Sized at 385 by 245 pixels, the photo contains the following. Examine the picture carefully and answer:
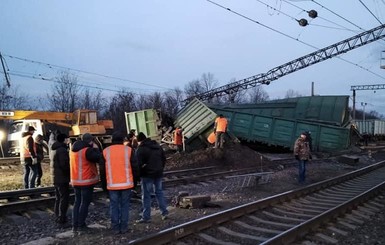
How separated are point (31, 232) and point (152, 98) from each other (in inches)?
2749

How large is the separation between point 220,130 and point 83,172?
12926mm

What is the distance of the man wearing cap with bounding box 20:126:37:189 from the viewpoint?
1208cm

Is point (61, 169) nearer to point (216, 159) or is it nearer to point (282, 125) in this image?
point (216, 159)

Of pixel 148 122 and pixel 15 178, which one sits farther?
pixel 148 122

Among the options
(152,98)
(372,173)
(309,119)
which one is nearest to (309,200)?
(372,173)

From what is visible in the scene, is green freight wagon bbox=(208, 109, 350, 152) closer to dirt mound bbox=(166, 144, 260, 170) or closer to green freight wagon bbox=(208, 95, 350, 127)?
green freight wagon bbox=(208, 95, 350, 127)

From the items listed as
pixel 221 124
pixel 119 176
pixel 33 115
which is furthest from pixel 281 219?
pixel 33 115

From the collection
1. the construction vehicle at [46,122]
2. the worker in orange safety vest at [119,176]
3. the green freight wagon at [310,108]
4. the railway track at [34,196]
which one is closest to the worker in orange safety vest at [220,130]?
the railway track at [34,196]

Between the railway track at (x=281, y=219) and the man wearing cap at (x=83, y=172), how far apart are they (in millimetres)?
1916

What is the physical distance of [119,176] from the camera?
7391mm

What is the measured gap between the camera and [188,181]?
1487 cm

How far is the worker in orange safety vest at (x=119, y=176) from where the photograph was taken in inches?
291

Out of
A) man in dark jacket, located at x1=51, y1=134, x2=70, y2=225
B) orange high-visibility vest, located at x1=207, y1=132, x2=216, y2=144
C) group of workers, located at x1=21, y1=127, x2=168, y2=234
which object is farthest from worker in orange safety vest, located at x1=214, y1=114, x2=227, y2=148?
man in dark jacket, located at x1=51, y1=134, x2=70, y2=225

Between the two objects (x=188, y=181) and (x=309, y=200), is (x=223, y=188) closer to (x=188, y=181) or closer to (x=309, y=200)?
(x=188, y=181)
